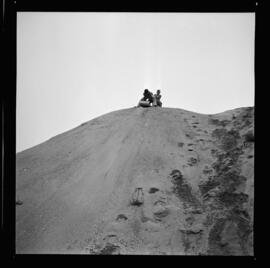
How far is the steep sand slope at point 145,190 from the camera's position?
32.0 ft

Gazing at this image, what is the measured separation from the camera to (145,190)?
37.1 feet

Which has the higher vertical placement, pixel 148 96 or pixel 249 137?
pixel 148 96

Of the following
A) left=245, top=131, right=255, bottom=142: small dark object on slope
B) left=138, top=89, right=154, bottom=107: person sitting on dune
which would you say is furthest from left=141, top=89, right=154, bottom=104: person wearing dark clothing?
left=245, top=131, right=255, bottom=142: small dark object on slope

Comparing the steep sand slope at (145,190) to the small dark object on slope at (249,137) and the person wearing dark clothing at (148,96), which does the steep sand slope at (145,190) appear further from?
the person wearing dark clothing at (148,96)

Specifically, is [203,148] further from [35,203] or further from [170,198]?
[35,203]

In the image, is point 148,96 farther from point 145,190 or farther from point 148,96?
point 145,190

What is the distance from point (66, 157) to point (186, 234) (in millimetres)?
7075

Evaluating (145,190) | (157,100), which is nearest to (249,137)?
(145,190)

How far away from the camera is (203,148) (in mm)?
13680

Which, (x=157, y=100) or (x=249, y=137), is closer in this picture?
(x=249, y=137)

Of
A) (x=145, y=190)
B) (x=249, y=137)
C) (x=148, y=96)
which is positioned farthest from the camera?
(x=148, y=96)

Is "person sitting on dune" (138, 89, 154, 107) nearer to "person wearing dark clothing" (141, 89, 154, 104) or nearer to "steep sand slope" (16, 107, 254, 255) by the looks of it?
"person wearing dark clothing" (141, 89, 154, 104)

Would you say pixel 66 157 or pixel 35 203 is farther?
pixel 66 157
